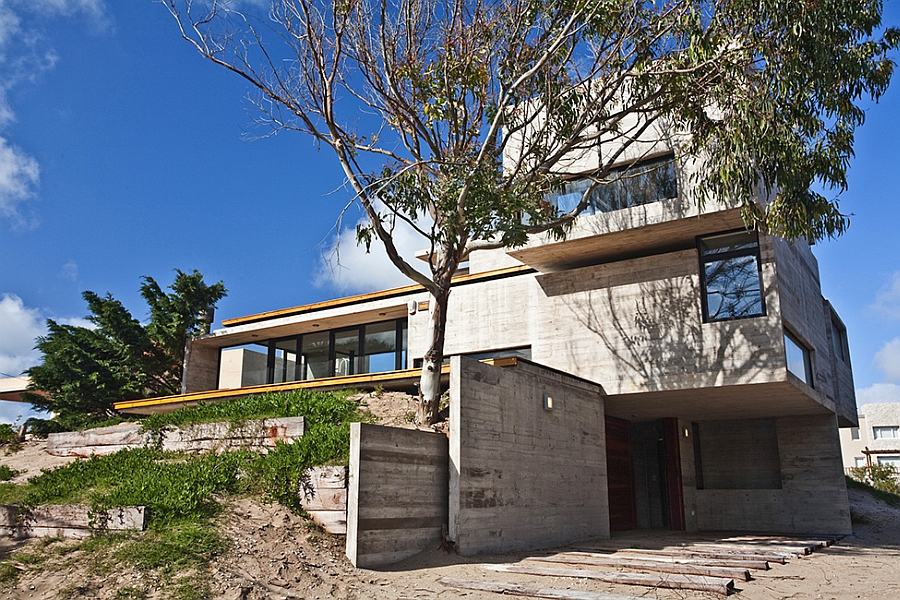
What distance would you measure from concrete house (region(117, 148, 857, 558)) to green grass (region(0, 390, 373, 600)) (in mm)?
1419

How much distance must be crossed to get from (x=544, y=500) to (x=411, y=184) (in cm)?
560

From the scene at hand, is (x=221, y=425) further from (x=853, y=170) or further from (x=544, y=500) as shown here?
(x=853, y=170)

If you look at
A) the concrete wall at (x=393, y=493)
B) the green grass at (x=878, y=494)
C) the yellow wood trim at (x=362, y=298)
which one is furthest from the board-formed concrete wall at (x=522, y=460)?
the green grass at (x=878, y=494)

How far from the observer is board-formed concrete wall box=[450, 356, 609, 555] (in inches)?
397

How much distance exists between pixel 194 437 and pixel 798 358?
11.5 m

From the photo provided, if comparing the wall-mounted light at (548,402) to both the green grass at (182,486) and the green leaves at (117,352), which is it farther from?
the green leaves at (117,352)

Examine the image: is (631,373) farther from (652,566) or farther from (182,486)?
(182,486)

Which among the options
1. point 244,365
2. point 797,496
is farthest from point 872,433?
point 244,365

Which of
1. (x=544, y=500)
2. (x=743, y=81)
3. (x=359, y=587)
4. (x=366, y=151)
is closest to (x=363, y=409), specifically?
(x=544, y=500)

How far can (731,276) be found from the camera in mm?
13586

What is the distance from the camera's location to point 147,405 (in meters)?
19.9

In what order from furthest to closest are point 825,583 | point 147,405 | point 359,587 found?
point 147,405, point 825,583, point 359,587

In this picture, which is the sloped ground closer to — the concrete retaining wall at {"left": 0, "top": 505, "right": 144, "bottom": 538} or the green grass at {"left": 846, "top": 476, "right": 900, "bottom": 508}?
the concrete retaining wall at {"left": 0, "top": 505, "right": 144, "bottom": 538}

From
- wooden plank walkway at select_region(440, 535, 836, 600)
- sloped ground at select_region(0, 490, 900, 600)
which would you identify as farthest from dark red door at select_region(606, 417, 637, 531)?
sloped ground at select_region(0, 490, 900, 600)
